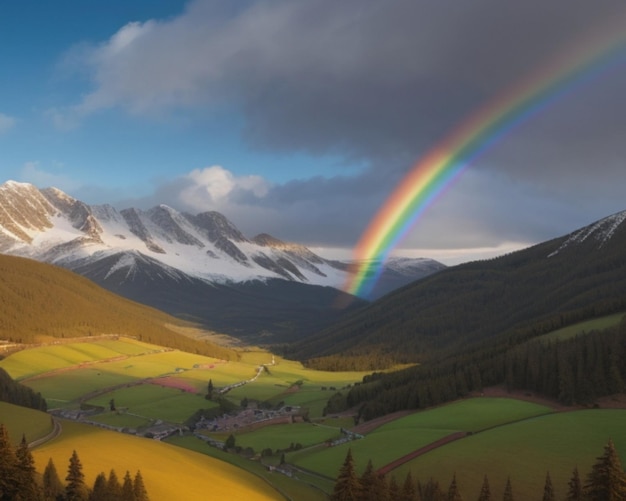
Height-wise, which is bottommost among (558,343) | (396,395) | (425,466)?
(425,466)

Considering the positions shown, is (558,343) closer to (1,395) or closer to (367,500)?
(367,500)

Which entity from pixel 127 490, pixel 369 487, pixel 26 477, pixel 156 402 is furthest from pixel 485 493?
pixel 156 402

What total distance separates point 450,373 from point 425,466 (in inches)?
2335

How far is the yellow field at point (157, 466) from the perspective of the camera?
58.2 metres

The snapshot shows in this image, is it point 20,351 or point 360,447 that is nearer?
point 360,447

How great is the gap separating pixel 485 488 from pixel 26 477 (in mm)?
44336

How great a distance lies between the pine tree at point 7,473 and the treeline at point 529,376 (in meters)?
83.0

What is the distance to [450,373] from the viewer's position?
131875 millimetres

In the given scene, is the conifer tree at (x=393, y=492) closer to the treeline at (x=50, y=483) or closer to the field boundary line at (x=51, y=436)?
the treeline at (x=50, y=483)

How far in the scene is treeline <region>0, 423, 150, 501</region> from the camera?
46656 millimetres

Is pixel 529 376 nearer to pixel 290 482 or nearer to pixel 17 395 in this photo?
pixel 290 482

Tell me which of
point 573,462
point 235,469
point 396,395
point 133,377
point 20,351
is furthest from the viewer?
point 20,351

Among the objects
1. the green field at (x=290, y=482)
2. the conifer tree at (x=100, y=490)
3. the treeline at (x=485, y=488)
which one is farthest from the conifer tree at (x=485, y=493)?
the conifer tree at (x=100, y=490)

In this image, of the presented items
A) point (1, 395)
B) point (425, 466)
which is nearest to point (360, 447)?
point (425, 466)
